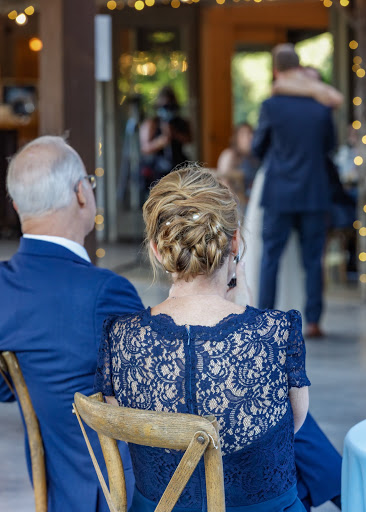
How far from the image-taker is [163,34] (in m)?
10.8

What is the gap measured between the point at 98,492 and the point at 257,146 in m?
3.43

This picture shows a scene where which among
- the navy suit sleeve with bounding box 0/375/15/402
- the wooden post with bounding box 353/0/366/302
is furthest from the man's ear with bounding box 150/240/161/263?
the wooden post with bounding box 353/0/366/302

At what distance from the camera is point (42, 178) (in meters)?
2.18

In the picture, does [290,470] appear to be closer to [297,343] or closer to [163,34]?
[297,343]

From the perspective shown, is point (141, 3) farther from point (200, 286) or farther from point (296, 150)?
point (200, 286)

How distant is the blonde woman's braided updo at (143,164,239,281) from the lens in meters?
1.59

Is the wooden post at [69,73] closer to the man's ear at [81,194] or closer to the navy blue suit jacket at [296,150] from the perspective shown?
the man's ear at [81,194]

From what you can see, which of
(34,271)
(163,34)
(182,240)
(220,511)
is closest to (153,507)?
(220,511)

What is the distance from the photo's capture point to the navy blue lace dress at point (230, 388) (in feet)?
4.97

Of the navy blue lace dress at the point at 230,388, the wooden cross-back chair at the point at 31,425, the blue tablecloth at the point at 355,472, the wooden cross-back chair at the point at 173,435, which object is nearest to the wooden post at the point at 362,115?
the wooden cross-back chair at the point at 31,425

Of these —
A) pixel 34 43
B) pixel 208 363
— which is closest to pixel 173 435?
pixel 208 363

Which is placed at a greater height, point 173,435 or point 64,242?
point 64,242

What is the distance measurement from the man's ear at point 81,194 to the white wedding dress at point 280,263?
3.01 m

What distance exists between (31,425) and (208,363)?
0.71 m
